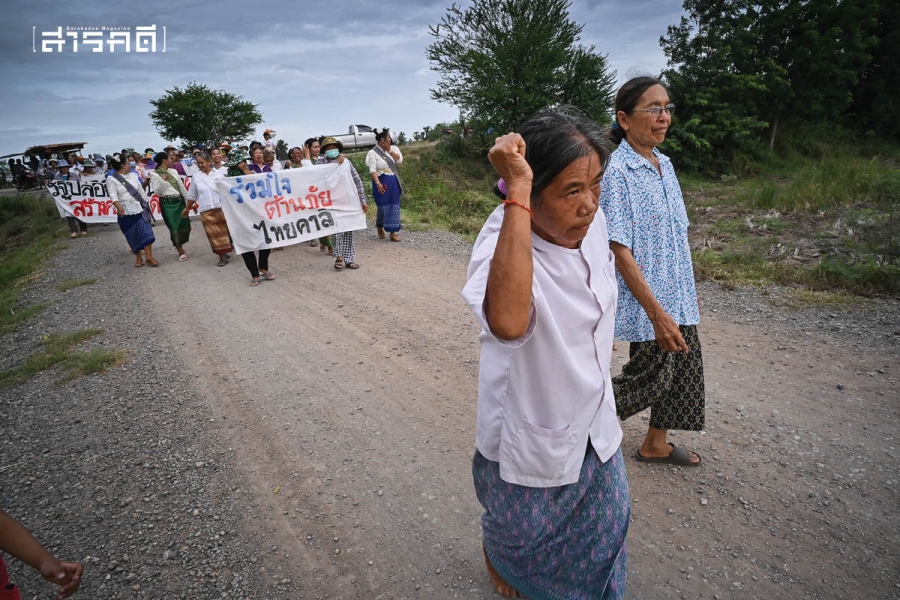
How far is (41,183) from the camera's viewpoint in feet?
78.3

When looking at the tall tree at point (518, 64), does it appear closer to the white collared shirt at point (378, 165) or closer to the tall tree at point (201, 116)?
the white collared shirt at point (378, 165)

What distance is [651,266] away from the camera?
2.45 metres

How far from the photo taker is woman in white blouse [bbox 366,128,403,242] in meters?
8.30

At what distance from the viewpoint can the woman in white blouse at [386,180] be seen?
27.2 feet

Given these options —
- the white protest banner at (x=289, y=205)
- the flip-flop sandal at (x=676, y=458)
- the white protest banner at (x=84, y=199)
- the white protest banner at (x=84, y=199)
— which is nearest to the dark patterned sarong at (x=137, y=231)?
the white protest banner at (x=289, y=205)

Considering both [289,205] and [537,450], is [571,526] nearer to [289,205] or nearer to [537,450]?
[537,450]

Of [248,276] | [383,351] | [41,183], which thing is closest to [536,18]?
[248,276]

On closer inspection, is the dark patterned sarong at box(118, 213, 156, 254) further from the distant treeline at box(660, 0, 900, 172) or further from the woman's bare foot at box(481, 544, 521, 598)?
the distant treeline at box(660, 0, 900, 172)

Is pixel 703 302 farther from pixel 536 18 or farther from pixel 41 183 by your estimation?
pixel 41 183

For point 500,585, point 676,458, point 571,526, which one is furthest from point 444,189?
point 571,526

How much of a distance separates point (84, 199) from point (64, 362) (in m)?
10.3

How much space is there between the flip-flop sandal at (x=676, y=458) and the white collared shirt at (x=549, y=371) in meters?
1.57

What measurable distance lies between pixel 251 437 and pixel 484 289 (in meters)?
2.79

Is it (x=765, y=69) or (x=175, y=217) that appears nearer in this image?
(x=175, y=217)
